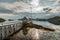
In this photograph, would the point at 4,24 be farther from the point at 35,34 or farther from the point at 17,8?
the point at 35,34

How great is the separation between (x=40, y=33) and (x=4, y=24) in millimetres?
637

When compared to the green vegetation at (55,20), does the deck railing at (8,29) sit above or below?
below

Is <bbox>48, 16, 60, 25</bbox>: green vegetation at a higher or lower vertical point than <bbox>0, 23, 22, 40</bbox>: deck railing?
higher

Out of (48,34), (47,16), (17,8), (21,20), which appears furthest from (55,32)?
(17,8)

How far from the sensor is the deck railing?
8.25ft

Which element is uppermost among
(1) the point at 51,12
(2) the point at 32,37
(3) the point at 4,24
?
(1) the point at 51,12

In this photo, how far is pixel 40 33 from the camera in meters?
2.52

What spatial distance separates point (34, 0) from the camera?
256cm

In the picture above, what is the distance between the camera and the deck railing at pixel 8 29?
2.51 metres

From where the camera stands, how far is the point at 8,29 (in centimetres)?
253

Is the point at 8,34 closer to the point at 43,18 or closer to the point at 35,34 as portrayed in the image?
the point at 35,34

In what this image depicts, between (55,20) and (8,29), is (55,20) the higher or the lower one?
the higher one

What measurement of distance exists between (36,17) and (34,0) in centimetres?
30

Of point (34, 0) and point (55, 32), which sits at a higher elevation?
point (34, 0)
